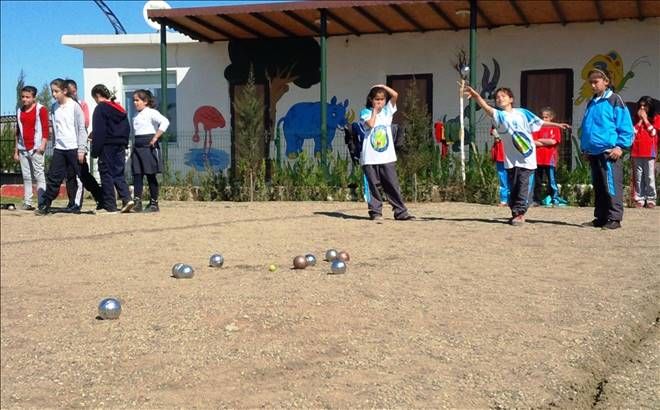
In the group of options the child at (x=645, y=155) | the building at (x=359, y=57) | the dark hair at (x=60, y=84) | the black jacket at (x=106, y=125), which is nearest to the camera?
the dark hair at (x=60, y=84)

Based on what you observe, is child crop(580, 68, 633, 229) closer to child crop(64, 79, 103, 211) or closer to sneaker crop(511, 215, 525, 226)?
sneaker crop(511, 215, 525, 226)

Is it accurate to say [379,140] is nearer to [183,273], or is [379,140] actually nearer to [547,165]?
[547,165]

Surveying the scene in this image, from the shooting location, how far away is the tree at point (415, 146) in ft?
39.8

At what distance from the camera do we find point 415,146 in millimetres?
12242

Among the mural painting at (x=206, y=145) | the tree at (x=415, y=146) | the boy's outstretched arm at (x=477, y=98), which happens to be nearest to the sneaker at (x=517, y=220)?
the boy's outstretched arm at (x=477, y=98)

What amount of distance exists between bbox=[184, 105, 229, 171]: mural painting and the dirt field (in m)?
10.4

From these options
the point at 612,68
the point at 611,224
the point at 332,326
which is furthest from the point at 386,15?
the point at 332,326

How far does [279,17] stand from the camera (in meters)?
14.9

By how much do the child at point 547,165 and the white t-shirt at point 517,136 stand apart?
9.17ft

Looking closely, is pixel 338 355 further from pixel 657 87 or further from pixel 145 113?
pixel 657 87

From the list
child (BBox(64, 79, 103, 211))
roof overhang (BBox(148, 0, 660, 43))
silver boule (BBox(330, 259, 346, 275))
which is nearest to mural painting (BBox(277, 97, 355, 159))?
roof overhang (BBox(148, 0, 660, 43))

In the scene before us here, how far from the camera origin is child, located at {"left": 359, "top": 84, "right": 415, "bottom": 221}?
862 centimetres

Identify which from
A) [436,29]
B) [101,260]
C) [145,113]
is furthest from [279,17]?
[101,260]

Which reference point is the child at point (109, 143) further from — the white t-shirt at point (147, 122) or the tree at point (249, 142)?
the tree at point (249, 142)
